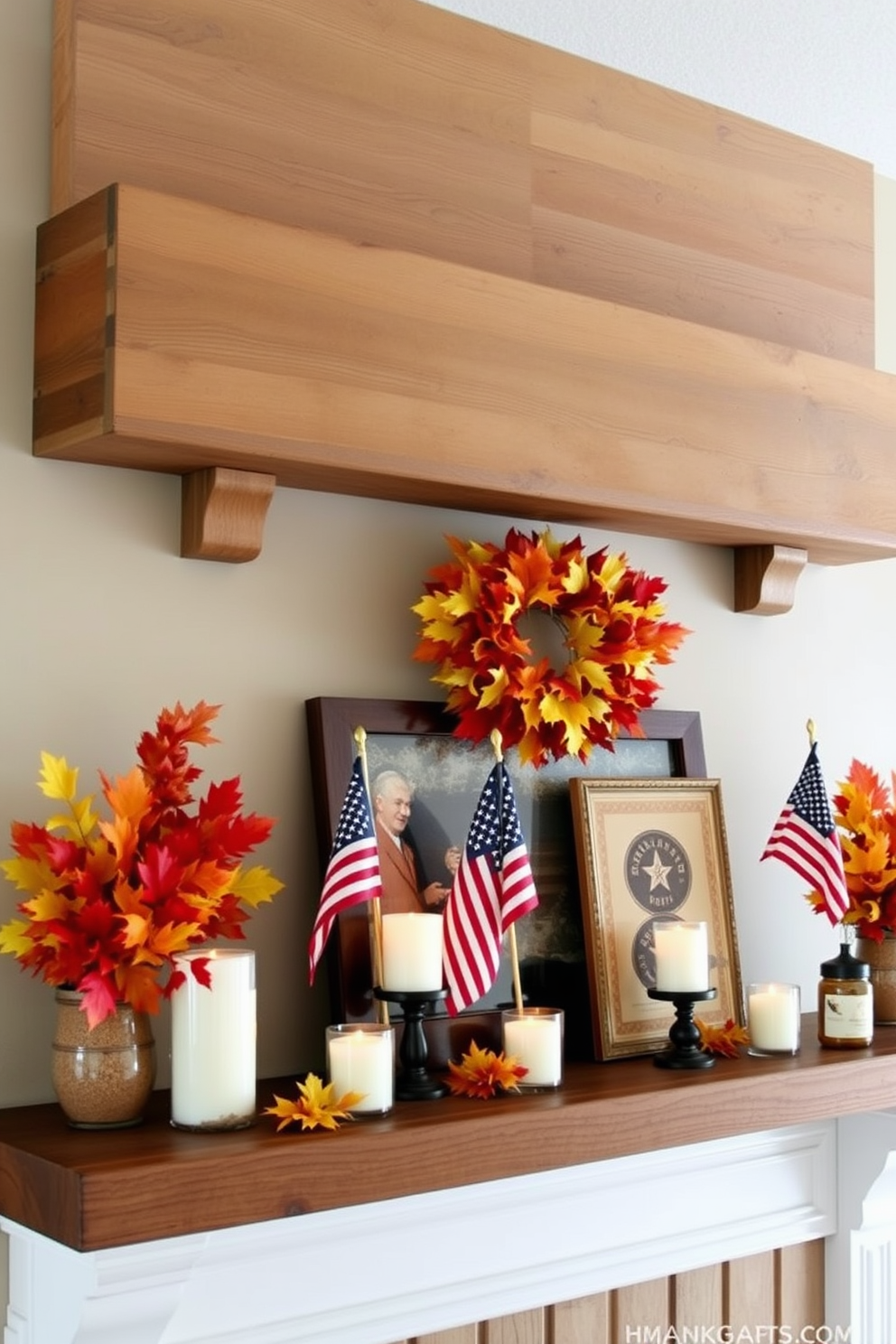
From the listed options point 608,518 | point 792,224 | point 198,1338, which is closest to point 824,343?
point 792,224

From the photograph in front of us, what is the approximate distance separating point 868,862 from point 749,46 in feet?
3.42

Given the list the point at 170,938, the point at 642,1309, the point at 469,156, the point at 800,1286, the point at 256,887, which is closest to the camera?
the point at 170,938

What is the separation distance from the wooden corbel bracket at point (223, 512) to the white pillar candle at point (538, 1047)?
57 cm

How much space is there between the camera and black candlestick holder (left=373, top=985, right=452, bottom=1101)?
150cm

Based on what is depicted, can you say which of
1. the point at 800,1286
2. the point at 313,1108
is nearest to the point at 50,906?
the point at 313,1108

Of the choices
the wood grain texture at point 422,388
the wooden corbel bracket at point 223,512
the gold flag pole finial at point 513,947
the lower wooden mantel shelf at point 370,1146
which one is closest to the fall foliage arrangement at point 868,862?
the lower wooden mantel shelf at point 370,1146

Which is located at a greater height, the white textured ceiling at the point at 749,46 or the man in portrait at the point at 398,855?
the white textured ceiling at the point at 749,46

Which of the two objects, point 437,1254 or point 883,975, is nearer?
point 437,1254

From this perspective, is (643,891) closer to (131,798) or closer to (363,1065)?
(363,1065)

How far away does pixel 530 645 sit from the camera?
1.77 metres

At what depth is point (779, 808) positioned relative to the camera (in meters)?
2.06

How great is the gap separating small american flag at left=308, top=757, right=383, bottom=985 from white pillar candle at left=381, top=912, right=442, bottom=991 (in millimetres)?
47

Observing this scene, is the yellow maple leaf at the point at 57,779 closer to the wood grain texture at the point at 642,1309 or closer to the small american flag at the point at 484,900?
the small american flag at the point at 484,900

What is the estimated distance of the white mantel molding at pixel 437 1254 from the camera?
4.39 ft
